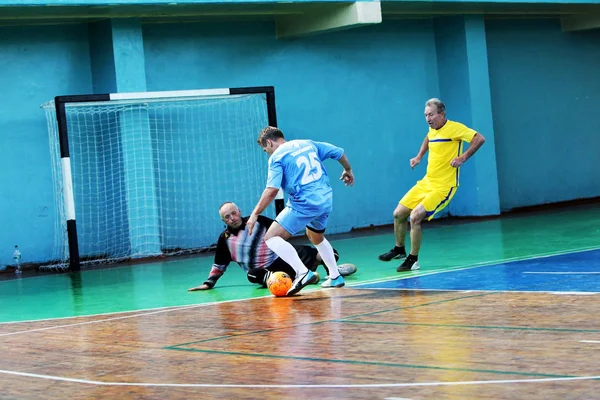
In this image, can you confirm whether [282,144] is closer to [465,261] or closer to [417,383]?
[465,261]

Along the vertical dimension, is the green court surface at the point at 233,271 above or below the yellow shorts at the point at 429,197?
below

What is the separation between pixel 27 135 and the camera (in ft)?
56.2

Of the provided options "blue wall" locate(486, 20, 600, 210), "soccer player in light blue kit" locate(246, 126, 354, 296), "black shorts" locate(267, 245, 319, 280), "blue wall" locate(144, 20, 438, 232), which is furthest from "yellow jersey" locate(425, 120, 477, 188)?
"blue wall" locate(486, 20, 600, 210)

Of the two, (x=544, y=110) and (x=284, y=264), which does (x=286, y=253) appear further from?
(x=544, y=110)

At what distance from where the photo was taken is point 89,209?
1755cm

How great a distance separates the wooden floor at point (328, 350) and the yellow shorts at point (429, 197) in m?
2.19

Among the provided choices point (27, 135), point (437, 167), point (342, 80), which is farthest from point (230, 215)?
point (342, 80)

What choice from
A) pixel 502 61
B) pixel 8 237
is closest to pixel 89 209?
pixel 8 237

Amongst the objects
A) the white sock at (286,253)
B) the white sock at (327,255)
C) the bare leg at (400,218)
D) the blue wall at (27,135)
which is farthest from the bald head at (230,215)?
the blue wall at (27,135)

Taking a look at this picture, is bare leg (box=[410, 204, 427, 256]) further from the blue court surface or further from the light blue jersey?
the light blue jersey

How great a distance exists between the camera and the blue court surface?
9883mm

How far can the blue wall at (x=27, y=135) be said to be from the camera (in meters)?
17.0

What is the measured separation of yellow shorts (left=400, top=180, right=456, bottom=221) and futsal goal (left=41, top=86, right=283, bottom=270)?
5118 millimetres

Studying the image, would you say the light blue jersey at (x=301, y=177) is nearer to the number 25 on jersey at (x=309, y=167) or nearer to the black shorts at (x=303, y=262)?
the number 25 on jersey at (x=309, y=167)
